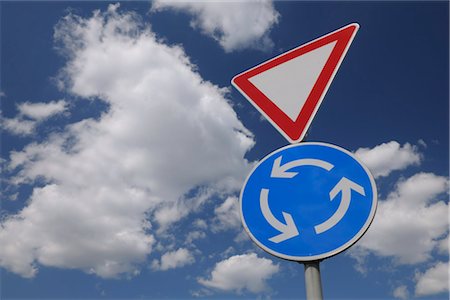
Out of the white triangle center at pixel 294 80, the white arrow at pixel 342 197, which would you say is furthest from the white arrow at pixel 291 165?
the white triangle center at pixel 294 80

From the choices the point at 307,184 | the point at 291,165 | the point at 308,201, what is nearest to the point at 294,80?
the point at 291,165

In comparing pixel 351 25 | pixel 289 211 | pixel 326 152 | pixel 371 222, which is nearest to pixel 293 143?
pixel 326 152

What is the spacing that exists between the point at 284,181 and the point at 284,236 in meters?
0.36

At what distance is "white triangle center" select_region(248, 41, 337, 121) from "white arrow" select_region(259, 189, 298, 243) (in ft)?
2.41

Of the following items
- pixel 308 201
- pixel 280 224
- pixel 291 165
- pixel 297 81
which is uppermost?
pixel 297 81

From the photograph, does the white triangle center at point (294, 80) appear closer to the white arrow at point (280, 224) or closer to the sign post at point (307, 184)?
the sign post at point (307, 184)

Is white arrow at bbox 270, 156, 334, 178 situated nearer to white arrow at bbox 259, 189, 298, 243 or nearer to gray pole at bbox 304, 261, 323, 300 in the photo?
white arrow at bbox 259, 189, 298, 243

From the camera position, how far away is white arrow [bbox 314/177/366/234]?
224 centimetres

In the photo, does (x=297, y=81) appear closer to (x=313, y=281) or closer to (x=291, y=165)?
(x=291, y=165)

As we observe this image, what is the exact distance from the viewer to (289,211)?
7.71ft

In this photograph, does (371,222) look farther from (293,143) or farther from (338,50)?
(338,50)

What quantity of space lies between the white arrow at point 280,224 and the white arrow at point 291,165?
0.17m

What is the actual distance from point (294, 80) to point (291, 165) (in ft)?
2.56

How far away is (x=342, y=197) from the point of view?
230 centimetres
